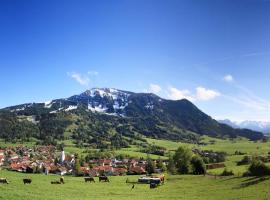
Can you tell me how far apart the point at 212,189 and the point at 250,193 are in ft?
35.1

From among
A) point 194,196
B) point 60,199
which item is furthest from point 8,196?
point 194,196

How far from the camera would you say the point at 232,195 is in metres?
56.8

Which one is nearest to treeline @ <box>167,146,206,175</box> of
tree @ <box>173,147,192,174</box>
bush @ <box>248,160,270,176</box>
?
tree @ <box>173,147,192,174</box>

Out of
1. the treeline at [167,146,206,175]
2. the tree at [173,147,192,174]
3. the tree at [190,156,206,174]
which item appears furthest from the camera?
the tree at [173,147,192,174]

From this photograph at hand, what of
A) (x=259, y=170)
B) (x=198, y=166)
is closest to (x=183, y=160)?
(x=198, y=166)

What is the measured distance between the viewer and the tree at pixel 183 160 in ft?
411

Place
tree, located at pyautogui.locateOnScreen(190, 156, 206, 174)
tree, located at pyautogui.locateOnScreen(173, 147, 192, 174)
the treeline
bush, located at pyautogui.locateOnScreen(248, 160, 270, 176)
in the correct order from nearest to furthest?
bush, located at pyautogui.locateOnScreen(248, 160, 270, 176), tree, located at pyautogui.locateOnScreen(190, 156, 206, 174), the treeline, tree, located at pyautogui.locateOnScreen(173, 147, 192, 174)

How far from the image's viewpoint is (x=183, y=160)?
417 feet

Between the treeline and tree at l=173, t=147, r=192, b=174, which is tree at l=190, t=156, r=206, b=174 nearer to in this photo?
the treeline

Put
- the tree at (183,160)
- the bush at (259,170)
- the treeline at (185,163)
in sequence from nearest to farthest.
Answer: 1. the bush at (259,170)
2. the treeline at (185,163)
3. the tree at (183,160)

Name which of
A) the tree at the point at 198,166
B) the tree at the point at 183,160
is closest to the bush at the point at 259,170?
the tree at the point at 198,166

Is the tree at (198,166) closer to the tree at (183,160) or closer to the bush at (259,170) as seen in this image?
the tree at (183,160)

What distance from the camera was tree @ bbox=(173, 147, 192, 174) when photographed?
12526 centimetres

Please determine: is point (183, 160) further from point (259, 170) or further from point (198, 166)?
point (259, 170)
